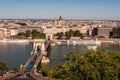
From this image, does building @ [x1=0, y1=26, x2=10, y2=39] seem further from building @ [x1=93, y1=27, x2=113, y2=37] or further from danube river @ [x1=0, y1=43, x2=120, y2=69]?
danube river @ [x1=0, y1=43, x2=120, y2=69]

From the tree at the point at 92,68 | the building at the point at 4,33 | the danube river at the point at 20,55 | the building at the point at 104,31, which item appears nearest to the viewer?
the tree at the point at 92,68

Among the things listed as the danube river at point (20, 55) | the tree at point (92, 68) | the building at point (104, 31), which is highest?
the tree at point (92, 68)

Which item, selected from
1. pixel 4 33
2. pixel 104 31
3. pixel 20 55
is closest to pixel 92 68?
pixel 20 55

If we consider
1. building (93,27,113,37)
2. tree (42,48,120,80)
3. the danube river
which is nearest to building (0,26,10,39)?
building (93,27,113,37)

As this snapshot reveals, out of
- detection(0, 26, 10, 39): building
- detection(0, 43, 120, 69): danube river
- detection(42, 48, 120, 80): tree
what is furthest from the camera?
detection(0, 26, 10, 39): building

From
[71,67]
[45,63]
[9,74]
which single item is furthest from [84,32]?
[71,67]

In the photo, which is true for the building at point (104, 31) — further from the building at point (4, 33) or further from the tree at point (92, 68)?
the tree at point (92, 68)

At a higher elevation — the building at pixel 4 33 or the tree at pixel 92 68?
the tree at pixel 92 68

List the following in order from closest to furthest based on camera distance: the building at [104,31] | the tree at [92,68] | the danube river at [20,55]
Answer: the tree at [92,68], the danube river at [20,55], the building at [104,31]

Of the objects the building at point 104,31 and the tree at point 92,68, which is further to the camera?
the building at point 104,31

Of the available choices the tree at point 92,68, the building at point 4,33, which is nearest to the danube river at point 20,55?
the tree at point 92,68

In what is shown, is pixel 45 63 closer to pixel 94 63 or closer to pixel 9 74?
pixel 9 74
